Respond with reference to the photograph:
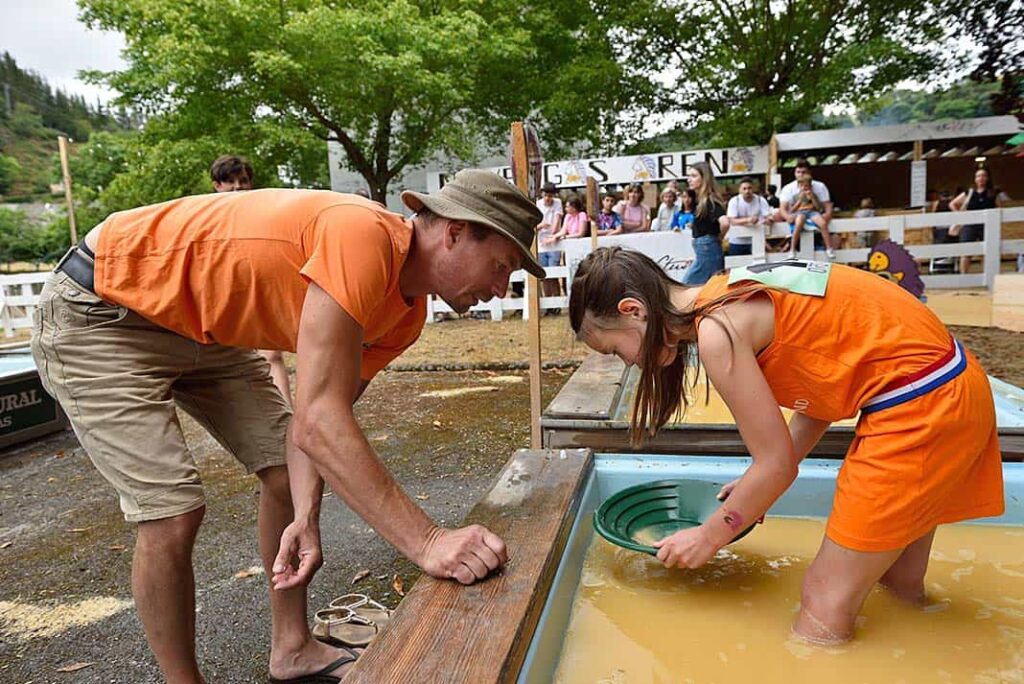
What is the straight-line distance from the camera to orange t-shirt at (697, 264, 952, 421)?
148cm

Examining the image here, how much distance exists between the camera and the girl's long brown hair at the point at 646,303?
1.59m

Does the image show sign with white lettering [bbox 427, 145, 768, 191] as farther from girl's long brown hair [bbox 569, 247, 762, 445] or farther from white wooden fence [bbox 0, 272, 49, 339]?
girl's long brown hair [bbox 569, 247, 762, 445]

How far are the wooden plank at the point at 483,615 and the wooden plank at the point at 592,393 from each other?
31.2 inches

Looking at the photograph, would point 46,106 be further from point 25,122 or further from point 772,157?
point 772,157

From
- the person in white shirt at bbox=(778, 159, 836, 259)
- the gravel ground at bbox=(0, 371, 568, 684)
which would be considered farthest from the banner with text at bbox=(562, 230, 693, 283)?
the gravel ground at bbox=(0, 371, 568, 684)

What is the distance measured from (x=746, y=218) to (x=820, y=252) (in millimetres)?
976

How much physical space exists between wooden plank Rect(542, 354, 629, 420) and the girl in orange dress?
0.92 m

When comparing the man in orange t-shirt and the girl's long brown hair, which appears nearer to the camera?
the girl's long brown hair

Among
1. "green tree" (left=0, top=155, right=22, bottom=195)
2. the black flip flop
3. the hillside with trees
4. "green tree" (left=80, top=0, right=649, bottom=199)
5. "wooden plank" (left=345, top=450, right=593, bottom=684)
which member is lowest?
the black flip flop

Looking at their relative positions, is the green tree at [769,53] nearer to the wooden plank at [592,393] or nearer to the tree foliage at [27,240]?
the wooden plank at [592,393]

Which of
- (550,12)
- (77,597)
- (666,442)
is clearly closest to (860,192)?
(550,12)

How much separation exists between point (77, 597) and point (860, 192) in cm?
1666

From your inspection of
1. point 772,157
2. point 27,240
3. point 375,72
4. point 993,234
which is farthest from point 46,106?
point 993,234

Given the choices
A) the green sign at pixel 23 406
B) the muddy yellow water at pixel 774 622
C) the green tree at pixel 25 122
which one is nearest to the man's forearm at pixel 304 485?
the muddy yellow water at pixel 774 622
